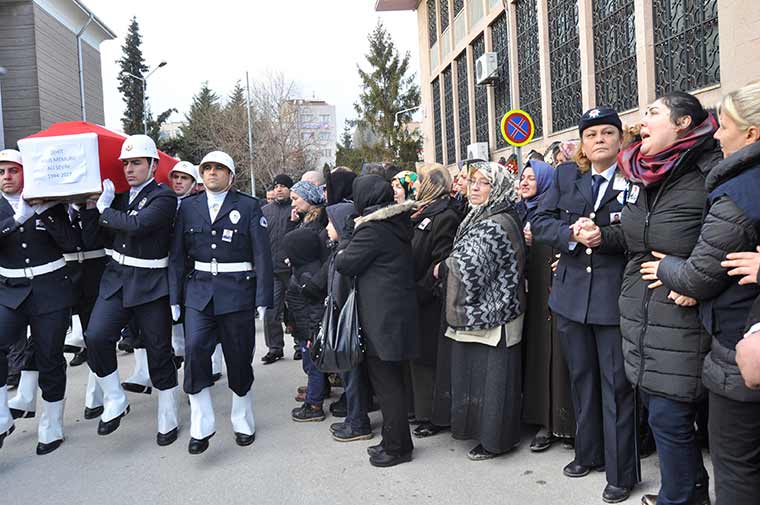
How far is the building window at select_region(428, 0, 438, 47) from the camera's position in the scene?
2901 cm

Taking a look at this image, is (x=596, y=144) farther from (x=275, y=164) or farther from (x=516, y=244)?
(x=275, y=164)

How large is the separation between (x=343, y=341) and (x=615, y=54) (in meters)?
10.2

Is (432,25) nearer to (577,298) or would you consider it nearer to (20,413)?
(20,413)

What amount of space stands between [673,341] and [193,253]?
10.6ft

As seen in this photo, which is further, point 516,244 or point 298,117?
point 298,117

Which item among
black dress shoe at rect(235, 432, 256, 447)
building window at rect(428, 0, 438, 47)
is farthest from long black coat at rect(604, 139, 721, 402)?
building window at rect(428, 0, 438, 47)

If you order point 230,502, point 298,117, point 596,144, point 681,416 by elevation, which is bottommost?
point 230,502

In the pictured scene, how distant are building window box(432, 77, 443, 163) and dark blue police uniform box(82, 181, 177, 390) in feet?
80.2

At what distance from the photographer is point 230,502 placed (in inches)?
149

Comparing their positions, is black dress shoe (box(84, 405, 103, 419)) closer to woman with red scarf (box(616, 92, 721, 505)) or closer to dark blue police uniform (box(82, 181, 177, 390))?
dark blue police uniform (box(82, 181, 177, 390))

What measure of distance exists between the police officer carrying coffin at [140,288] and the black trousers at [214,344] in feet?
1.07

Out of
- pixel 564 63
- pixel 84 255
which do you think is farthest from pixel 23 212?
pixel 564 63

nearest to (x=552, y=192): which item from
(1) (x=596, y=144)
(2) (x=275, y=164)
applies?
(1) (x=596, y=144)

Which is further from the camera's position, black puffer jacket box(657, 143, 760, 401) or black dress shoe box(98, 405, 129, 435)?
black dress shoe box(98, 405, 129, 435)
